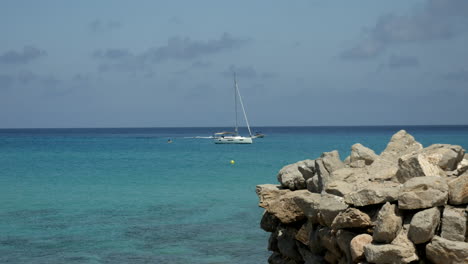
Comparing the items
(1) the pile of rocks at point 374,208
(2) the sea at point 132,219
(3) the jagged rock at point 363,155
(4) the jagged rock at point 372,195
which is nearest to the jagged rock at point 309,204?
(1) the pile of rocks at point 374,208

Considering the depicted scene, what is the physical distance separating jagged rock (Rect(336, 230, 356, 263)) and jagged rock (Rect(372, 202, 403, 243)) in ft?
2.07

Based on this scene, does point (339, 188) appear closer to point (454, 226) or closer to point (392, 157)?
point (392, 157)

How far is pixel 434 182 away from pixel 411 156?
121 centimetres

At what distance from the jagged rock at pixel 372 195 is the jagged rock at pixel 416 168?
320 mm

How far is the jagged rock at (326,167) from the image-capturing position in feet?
35.5

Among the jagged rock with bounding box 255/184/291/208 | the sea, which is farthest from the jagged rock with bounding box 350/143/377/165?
the sea

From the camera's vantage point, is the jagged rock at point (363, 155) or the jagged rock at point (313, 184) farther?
the jagged rock at point (363, 155)

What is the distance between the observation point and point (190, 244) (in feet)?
58.2

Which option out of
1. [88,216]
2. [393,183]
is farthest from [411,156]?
[88,216]

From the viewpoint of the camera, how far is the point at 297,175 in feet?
39.9

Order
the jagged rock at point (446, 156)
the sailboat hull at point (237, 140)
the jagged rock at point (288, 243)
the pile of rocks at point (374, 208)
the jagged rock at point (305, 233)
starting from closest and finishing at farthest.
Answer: the pile of rocks at point (374, 208) → the jagged rock at point (446, 156) → the jagged rock at point (305, 233) → the jagged rock at point (288, 243) → the sailboat hull at point (237, 140)

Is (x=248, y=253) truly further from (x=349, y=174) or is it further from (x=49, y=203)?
(x=49, y=203)

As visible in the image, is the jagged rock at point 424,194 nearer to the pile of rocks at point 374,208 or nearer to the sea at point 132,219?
the pile of rocks at point 374,208

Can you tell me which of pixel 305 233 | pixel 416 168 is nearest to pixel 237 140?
pixel 305 233
